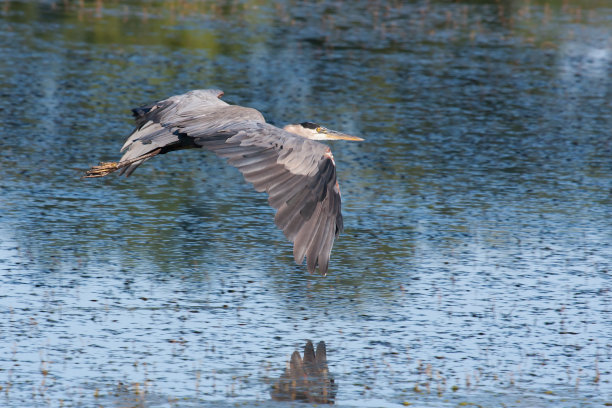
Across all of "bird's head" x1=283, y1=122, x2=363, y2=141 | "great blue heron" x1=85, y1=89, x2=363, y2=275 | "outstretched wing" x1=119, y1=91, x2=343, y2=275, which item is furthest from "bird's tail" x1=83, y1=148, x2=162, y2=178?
"bird's head" x1=283, y1=122, x2=363, y2=141

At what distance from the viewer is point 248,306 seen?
32.1 ft

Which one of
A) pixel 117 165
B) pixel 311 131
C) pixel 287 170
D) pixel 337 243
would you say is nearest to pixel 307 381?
pixel 287 170

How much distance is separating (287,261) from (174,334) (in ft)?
8.12

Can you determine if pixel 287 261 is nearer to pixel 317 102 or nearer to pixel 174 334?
pixel 174 334

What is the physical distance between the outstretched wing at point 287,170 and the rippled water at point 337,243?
1.05 metres

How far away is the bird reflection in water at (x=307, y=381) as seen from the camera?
790 cm

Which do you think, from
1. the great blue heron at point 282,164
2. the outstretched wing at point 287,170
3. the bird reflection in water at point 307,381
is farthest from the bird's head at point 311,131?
the bird reflection in water at point 307,381

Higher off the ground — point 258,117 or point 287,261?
point 258,117

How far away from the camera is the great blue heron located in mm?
8008

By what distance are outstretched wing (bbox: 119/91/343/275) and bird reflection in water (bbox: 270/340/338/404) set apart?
0.86m

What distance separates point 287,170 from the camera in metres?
8.43

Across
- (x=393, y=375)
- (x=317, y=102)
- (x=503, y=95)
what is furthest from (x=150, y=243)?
(x=503, y=95)

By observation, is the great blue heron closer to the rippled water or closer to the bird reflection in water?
the bird reflection in water

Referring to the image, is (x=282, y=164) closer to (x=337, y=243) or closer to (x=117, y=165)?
(x=117, y=165)
